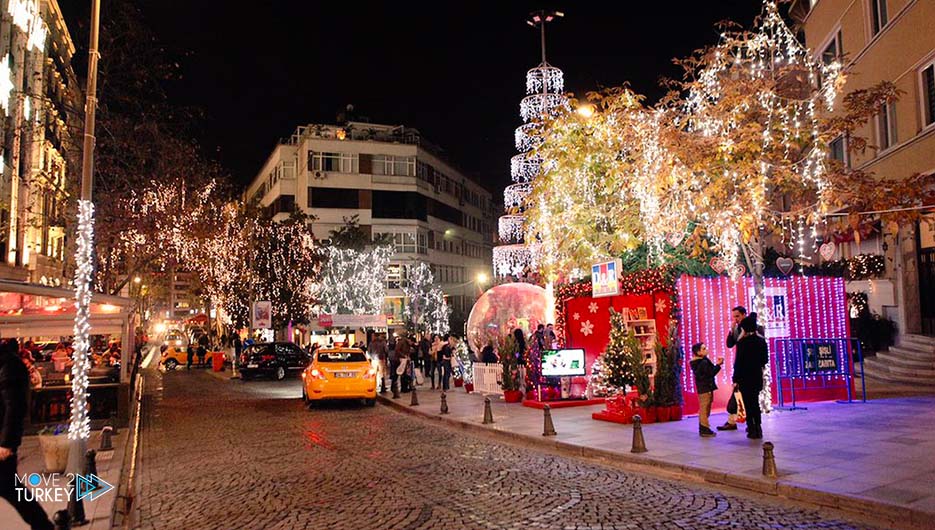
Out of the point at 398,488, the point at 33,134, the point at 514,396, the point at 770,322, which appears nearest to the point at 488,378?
the point at 514,396

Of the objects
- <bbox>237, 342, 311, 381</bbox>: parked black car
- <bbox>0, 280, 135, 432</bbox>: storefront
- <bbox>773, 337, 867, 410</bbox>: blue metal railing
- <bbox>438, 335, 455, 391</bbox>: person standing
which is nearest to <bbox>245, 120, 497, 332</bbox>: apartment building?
<bbox>237, 342, 311, 381</bbox>: parked black car

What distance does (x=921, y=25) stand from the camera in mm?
17953

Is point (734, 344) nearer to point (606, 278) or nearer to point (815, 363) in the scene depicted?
point (606, 278)

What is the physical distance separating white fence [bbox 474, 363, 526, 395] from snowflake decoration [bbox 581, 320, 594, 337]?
260 cm

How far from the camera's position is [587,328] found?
18109 mm

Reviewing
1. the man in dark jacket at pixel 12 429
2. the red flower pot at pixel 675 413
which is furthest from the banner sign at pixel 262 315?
the man in dark jacket at pixel 12 429

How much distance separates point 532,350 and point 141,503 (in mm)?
10580

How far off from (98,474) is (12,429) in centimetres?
436

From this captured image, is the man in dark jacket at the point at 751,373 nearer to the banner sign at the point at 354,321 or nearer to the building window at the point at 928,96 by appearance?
the building window at the point at 928,96

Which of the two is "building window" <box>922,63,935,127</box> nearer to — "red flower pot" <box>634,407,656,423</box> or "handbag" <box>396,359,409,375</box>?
"red flower pot" <box>634,407,656,423</box>

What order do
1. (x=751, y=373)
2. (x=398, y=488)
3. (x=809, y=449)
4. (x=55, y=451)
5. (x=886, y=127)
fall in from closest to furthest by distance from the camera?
(x=398, y=488), (x=55, y=451), (x=809, y=449), (x=751, y=373), (x=886, y=127)

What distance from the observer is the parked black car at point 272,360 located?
3002 centimetres

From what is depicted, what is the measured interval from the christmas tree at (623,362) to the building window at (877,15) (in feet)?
45.9

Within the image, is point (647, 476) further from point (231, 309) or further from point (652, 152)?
point (231, 309)
